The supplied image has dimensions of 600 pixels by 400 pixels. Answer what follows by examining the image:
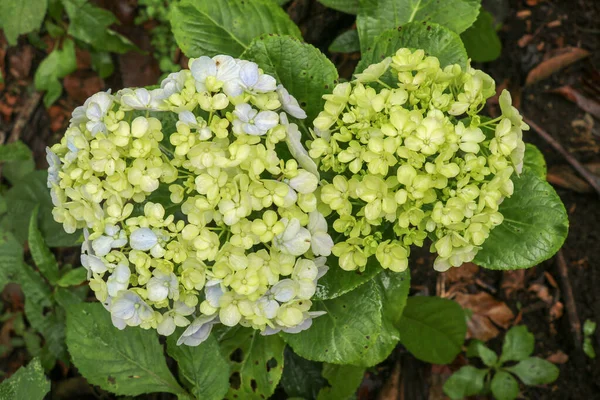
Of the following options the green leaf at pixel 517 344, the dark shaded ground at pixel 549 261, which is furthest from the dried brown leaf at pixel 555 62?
the green leaf at pixel 517 344

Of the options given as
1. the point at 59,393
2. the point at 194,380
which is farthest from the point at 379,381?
the point at 59,393

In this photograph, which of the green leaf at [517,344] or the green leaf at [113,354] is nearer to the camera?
the green leaf at [113,354]

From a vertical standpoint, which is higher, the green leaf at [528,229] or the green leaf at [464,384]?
the green leaf at [528,229]

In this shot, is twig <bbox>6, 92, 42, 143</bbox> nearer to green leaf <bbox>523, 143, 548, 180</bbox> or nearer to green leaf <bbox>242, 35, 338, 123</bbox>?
green leaf <bbox>242, 35, 338, 123</bbox>

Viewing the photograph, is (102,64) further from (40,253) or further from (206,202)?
(206,202)

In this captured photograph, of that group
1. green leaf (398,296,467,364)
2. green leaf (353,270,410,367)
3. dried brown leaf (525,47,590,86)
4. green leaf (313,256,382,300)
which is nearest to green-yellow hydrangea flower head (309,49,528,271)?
green leaf (313,256,382,300)

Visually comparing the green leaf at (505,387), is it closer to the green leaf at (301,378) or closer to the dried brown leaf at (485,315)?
the dried brown leaf at (485,315)
